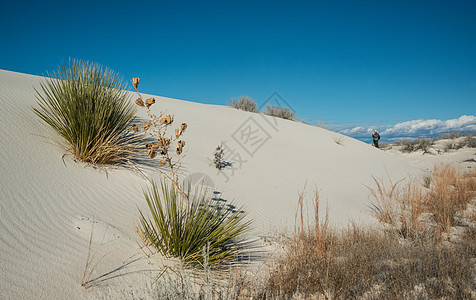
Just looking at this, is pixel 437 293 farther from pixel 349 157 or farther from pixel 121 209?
pixel 349 157

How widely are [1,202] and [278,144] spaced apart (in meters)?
8.68

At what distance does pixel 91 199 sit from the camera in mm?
3564

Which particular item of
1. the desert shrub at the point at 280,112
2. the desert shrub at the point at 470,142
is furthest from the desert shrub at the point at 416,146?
the desert shrub at the point at 280,112

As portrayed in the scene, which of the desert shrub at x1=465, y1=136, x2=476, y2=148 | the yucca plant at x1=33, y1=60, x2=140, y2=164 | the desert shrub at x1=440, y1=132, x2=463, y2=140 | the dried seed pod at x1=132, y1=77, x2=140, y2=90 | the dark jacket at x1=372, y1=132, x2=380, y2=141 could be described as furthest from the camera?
the desert shrub at x1=440, y1=132, x2=463, y2=140

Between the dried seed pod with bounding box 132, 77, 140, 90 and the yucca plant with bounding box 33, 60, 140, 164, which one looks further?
the yucca plant with bounding box 33, 60, 140, 164

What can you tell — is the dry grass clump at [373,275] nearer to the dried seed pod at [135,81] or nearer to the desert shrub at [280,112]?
the dried seed pod at [135,81]

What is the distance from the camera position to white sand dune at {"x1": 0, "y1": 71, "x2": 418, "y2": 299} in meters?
2.23

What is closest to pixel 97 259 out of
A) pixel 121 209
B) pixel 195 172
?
pixel 121 209

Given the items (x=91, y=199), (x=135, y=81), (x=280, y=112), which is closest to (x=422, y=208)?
(x=135, y=81)

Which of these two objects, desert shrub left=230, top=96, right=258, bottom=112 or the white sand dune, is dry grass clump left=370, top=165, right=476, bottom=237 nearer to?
the white sand dune

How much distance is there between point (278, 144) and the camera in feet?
34.3

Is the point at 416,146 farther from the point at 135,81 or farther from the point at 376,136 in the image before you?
the point at 135,81

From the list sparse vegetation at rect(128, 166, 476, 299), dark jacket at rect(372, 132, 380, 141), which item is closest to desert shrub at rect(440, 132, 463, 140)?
dark jacket at rect(372, 132, 380, 141)

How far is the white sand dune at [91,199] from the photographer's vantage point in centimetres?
223
